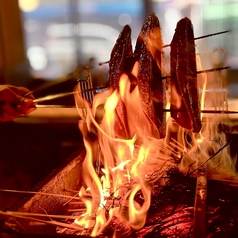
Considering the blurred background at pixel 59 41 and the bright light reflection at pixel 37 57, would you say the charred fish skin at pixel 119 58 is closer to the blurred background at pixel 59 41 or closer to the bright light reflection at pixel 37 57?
the blurred background at pixel 59 41

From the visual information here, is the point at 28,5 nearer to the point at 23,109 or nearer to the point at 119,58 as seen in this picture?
the point at 23,109

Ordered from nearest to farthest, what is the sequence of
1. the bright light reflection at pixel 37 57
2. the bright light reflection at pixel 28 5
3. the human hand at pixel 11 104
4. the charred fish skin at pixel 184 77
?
1. the charred fish skin at pixel 184 77
2. the human hand at pixel 11 104
3. the bright light reflection at pixel 28 5
4. the bright light reflection at pixel 37 57

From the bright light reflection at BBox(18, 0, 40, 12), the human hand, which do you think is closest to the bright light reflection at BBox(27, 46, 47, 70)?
the bright light reflection at BBox(18, 0, 40, 12)

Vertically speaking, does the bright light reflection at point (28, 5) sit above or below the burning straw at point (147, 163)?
above

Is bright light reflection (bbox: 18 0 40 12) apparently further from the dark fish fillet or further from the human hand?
the dark fish fillet

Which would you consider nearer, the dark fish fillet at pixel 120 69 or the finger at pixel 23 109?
the dark fish fillet at pixel 120 69

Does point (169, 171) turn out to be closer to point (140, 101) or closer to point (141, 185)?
point (141, 185)

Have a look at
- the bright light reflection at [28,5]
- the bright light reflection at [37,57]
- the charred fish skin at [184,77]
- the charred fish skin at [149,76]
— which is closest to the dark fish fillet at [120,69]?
the charred fish skin at [149,76]

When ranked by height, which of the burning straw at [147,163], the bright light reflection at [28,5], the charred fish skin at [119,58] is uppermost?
the bright light reflection at [28,5]
